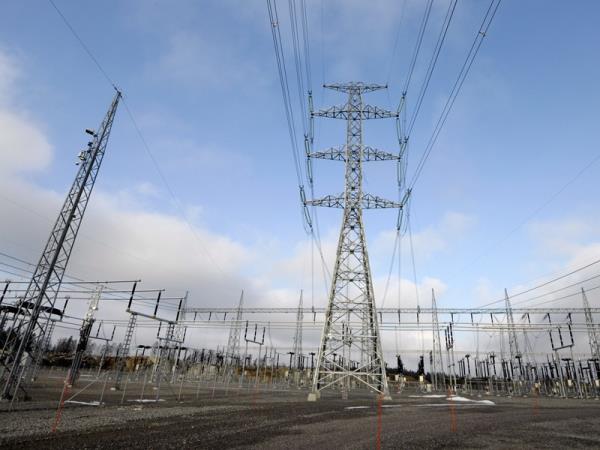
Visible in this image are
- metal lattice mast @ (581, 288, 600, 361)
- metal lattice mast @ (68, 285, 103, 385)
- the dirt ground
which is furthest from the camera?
metal lattice mast @ (581, 288, 600, 361)

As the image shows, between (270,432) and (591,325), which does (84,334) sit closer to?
(270,432)

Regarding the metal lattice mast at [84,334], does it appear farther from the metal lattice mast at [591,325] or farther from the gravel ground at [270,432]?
the metal lattice mast at [591,325]

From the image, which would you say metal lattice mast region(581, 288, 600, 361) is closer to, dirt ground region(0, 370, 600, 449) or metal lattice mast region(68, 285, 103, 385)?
dirt ground region(0, 370, 600, 449)

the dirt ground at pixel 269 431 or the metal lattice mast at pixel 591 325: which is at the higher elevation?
the metal lattice mast at pixel 591 325

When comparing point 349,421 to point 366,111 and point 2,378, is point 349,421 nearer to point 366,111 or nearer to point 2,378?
point 2,378

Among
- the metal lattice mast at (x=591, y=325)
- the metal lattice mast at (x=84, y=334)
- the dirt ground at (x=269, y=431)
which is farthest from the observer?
the metal lattice mast at (x=591, y=325)

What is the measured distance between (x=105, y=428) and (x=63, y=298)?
42.2 m

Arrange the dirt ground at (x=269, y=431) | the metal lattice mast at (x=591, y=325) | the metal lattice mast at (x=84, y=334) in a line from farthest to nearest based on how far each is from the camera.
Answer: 1. the metal lattice mast at (x=591, y=325)
2. the metal lattice mast at (x=84, y=334)
3. the dirt ground at (x=269, y=431)

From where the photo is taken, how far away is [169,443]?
7285 mm

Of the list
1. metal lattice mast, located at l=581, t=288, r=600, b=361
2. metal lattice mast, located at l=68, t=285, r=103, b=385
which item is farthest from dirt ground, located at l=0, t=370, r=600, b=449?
metal lattice mast, located at l=581, t=288, r=600, b=361

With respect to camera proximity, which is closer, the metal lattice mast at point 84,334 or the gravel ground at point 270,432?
the gravel ground at point 270,432

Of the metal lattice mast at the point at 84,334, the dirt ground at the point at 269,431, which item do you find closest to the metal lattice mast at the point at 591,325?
the dirt ground at the point at 269,431

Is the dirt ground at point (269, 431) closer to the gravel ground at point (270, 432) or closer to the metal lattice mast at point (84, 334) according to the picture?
the gravel ground at point (270, 432)

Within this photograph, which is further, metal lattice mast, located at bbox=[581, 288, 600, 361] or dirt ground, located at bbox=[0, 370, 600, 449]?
metal lattice mast, located at bbox=[581, 288, 600, 361]
